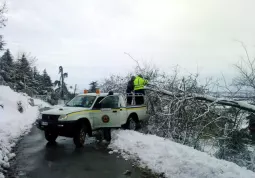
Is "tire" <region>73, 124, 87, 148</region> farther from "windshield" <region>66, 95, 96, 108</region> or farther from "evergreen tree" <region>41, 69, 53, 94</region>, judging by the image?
"evergreen tree" <region>41, 69, 53, 94</region>

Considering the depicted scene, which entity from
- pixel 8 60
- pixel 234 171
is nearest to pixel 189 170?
pixel 234 171

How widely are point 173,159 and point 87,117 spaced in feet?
12.9

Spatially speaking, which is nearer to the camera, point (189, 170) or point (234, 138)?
point (189, 170)

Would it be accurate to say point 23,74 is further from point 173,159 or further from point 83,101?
point 173,159

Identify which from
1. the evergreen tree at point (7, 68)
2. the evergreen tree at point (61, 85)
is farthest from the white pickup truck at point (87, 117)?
the evergreen tree at point (61, 85)

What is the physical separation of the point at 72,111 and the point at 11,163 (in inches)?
106

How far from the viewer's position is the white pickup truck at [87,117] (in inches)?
340

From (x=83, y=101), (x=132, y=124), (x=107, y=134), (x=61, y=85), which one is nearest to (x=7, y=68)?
(x=61, y=85)

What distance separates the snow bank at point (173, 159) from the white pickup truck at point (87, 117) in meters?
0.90

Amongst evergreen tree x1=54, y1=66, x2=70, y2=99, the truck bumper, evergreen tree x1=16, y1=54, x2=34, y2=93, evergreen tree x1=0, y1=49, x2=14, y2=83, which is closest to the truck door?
the truck bumper

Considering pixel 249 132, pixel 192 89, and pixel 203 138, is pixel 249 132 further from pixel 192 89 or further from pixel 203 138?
pixel 192 89

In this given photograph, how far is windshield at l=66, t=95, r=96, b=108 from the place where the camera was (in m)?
9.97

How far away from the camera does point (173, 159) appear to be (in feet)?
21.4

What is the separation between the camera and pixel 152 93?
13.0 m
